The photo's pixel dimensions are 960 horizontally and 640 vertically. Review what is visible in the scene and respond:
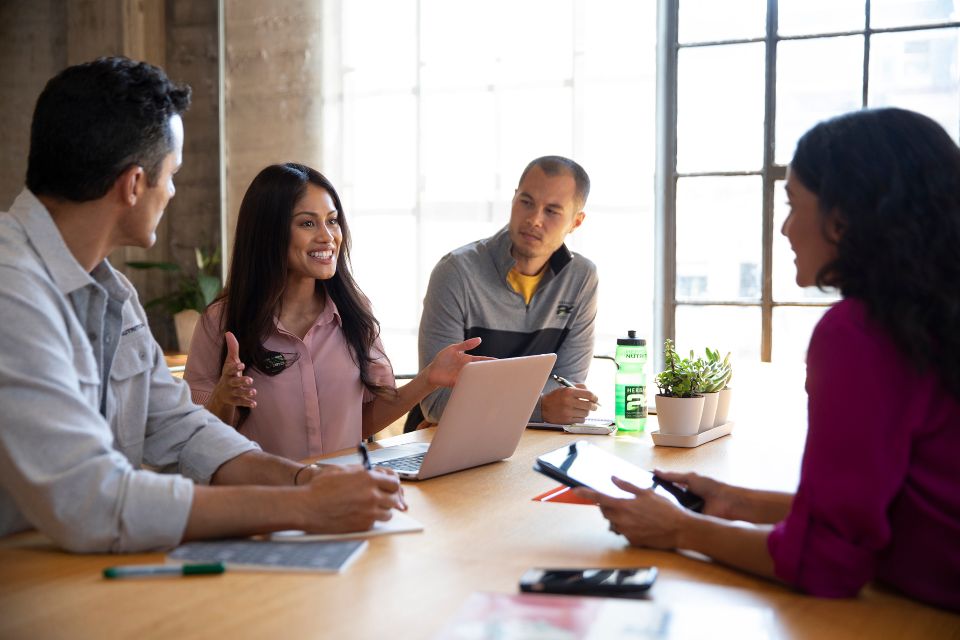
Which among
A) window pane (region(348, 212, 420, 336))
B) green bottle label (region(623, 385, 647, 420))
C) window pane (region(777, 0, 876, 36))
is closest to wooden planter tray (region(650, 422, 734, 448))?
green bottle label (region(623, 385, 647, 420))

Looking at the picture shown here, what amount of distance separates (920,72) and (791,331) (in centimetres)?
138

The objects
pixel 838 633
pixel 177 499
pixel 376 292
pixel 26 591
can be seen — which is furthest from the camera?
pixel 376 292

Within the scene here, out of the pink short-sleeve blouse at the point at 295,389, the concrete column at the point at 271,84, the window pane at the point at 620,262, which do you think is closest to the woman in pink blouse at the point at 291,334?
the pink short-sleeve blouse at the point at 295,389

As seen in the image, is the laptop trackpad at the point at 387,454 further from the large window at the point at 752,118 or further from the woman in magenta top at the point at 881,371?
the large window at the point at 752,118

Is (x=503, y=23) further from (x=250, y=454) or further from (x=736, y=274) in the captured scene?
(x=250, y=454)

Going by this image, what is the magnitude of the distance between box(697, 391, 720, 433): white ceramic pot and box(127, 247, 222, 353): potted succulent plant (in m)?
3.64

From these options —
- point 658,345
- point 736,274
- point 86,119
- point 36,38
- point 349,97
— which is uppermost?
point 36,38

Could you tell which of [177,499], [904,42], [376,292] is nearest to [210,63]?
[376,292]

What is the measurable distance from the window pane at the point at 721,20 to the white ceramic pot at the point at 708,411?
121 inches

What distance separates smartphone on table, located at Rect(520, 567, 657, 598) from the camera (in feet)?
4.22

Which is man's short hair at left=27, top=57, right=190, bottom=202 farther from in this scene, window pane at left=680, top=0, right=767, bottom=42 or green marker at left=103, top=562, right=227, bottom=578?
window pane at left=680, top=0, right=767, bottom=42

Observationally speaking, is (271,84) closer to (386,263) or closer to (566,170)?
(386,263)

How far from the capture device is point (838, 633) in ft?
3.88

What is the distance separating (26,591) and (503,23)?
4.51 m
